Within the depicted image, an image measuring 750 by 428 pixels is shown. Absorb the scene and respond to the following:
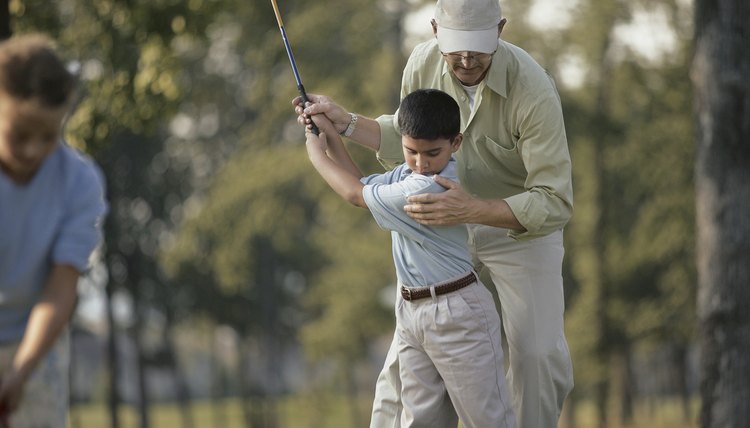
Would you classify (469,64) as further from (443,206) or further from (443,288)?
(443,288)

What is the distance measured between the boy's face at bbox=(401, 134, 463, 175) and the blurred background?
8572mm

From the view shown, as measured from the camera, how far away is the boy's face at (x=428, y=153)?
216 inches

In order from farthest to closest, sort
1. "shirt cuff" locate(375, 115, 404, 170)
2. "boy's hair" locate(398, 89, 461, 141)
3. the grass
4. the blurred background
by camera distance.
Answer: the grass
the blurred background
"shirt cuff" locate(375, 115, 404, 170)
"boy's hair" locate(398, 89, 461, 141)

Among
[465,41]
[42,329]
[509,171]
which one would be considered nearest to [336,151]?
[465,41]

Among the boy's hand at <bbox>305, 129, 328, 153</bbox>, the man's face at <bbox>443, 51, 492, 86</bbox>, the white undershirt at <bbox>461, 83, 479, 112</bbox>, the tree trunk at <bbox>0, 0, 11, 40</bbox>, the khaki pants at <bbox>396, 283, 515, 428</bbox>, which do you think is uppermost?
the tree trunk at <bbox>0, 0, 11, 40</bbox>

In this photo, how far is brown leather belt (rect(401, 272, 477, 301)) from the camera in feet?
18.2

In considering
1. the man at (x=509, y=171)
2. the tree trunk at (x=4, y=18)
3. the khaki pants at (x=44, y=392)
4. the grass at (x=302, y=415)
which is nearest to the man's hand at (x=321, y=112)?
the man at (x=509, y=171)

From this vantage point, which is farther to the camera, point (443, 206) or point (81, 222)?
point (443, 206)

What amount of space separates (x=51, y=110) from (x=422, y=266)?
79.9 inches

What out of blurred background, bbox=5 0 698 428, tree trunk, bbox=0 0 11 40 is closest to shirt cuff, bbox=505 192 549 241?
tree trunk, bbox=0 0 11 40

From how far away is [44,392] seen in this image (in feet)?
13.8

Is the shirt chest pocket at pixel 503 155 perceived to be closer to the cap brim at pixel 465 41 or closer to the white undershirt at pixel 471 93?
the white undershirt at pixel 471 93

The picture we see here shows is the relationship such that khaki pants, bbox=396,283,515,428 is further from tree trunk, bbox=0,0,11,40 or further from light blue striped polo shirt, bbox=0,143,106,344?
tree trunk, bbox=0,0,11,40

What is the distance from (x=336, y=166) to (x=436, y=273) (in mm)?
582
